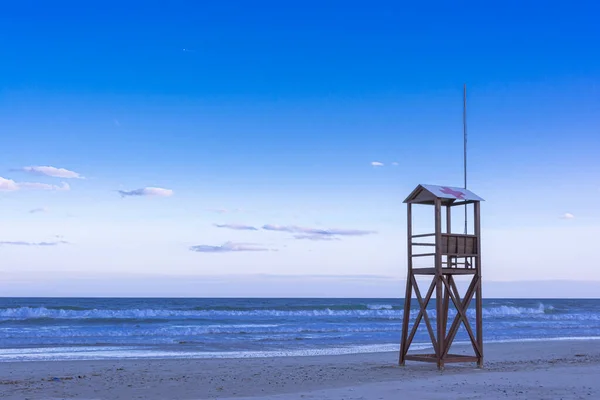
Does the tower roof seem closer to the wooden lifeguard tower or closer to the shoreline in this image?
the wooden lifeguard tower

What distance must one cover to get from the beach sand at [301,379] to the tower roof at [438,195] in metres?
4.29

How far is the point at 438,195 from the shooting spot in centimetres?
1700

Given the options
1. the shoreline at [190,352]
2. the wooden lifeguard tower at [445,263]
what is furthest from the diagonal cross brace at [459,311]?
the shoreline at [190,352]

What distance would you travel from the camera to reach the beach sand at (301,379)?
13320mm

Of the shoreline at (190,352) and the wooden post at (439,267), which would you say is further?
the shoreline at (190,352)

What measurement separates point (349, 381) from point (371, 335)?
64.2 ft

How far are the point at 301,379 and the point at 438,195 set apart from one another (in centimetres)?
557

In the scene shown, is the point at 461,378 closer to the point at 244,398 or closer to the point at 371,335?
the point at 244,398

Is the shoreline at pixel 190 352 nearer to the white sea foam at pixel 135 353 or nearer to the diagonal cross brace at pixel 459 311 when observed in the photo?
the white sea foam at pixel 135 353

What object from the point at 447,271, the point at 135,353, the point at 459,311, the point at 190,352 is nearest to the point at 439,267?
the point at 447,271

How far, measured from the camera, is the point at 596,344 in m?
28.5

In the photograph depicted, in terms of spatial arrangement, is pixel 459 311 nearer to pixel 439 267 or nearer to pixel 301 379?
pixel 439 267

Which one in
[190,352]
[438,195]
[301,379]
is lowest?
[190,352]

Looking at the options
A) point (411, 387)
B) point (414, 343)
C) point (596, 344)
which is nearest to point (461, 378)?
point (411, 387)
